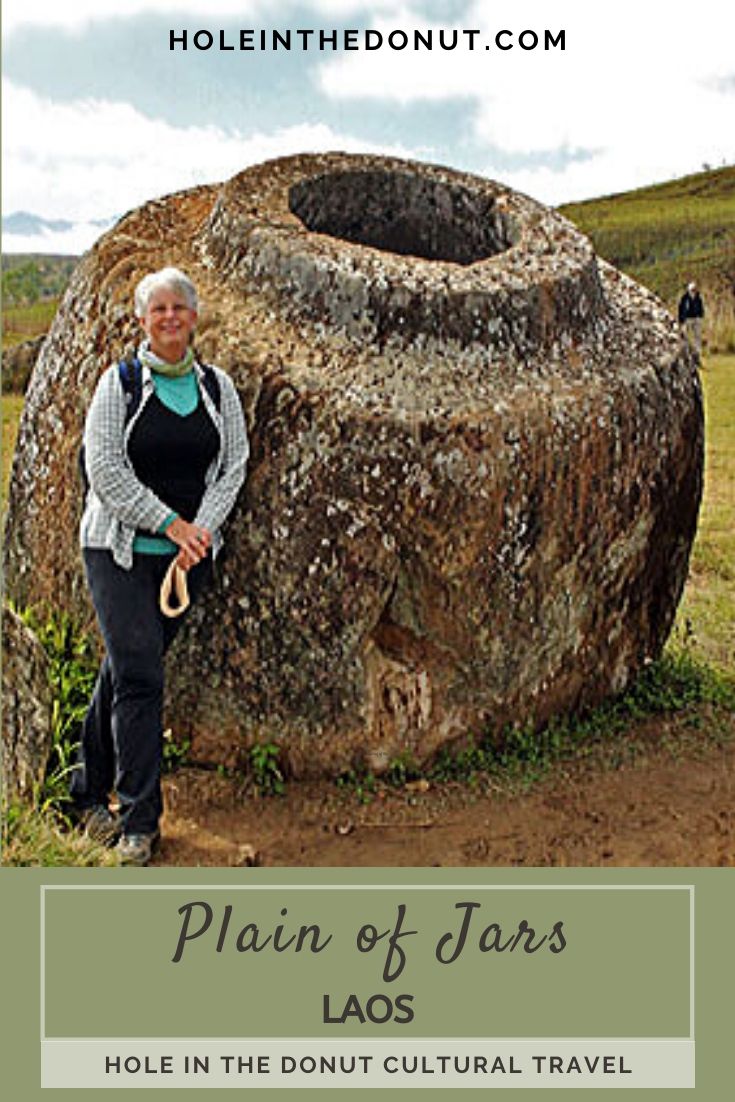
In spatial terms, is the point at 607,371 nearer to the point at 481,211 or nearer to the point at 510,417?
the point at 510,417

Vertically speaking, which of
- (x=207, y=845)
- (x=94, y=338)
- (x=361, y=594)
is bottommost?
(x=207, y=845)

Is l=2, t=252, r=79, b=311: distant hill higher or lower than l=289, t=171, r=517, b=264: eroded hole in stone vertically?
higher

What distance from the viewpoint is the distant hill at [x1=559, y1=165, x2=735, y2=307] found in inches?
1280

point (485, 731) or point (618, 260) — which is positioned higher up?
point (618, 260)

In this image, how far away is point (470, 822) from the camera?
593cm

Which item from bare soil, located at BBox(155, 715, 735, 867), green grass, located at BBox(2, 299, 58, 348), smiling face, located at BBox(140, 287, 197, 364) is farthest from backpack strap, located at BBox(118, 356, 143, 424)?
green grass, located at BBox(2, 299, 58, 348)

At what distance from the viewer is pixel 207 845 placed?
564 cm

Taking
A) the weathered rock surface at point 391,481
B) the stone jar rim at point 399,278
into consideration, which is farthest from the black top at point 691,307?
the weathered rock surface at point 391,481

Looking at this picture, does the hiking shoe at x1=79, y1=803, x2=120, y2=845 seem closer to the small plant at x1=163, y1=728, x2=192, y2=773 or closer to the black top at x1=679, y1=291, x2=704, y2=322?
the small plant at x1=163, y1=728, x2=192, y2=773

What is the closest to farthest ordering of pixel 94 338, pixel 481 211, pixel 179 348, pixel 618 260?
pixel 179 348 → pixel 94 338 → pixel 481 211 → pixel 618 260

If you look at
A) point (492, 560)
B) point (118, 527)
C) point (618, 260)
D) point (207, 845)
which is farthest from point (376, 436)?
point (618, 260)

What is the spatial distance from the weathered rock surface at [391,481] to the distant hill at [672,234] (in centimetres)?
1900

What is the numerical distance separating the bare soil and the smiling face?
6.53ft

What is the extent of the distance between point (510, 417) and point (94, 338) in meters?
Result: 1.95
